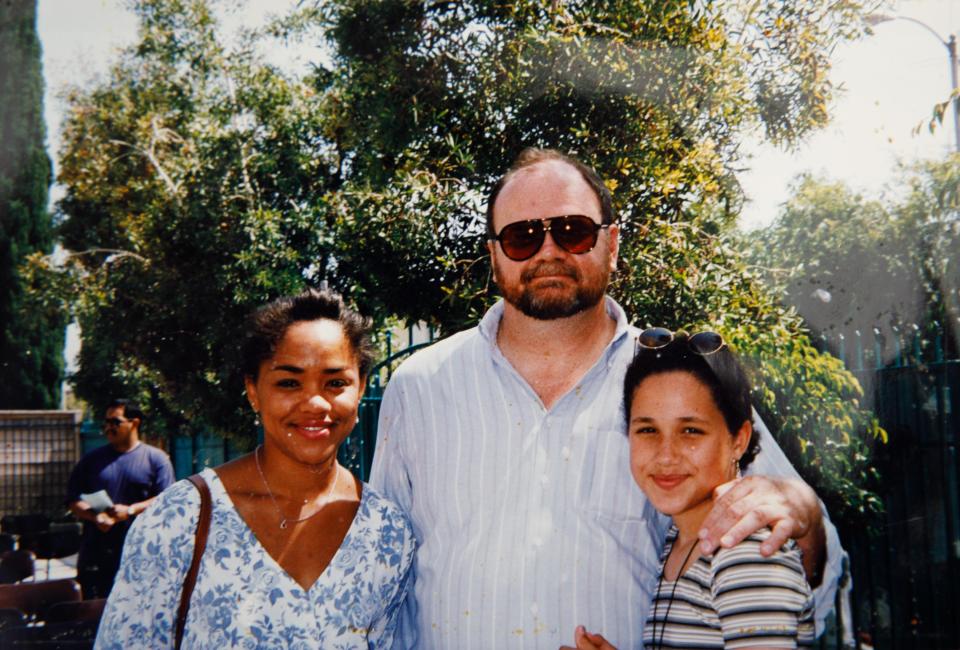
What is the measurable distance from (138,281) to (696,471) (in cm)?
1093

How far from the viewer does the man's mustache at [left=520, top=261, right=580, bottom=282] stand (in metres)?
2.45

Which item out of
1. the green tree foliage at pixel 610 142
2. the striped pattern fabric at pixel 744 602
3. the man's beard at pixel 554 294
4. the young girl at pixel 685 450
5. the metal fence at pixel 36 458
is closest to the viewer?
the striped pattern fabric at pixel 744 602

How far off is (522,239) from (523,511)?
30.9 inches

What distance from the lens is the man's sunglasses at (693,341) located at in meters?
2.02

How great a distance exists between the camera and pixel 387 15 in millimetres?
6688

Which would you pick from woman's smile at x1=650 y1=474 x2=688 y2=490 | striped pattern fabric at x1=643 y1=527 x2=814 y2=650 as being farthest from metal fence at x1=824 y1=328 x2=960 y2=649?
striped pattern fabric at x1=643 y1=527 x2=814 y2=650

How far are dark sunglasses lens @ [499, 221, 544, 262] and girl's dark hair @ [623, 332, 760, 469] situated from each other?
53 centimetres

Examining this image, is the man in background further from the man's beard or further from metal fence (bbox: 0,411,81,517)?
metal fence (bbox: 0,411,81,517)

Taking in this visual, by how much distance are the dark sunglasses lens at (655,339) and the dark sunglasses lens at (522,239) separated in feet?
1.64

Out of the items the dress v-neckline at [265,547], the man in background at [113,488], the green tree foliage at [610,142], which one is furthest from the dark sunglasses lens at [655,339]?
the man in background at [113,488]

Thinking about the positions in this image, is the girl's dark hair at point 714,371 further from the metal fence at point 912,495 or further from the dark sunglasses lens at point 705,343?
the metal fence at point 912,495

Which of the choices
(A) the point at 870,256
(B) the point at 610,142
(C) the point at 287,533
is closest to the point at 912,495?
Answer: (B) the point at 610,142

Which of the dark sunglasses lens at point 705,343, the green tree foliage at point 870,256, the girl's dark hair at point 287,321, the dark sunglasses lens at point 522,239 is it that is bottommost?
the dark sunglasses lens at point 705,343

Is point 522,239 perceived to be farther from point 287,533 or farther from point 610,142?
point 610,142
